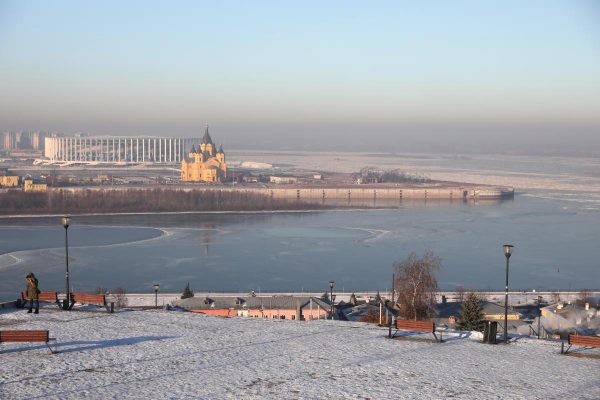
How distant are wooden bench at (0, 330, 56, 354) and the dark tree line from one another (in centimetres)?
1665

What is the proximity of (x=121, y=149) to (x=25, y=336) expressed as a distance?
44.0 m

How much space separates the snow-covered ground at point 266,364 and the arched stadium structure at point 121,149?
138 ft

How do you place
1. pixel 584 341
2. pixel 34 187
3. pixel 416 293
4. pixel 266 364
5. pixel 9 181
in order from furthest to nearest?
pixel 9 181, pixel 34 187, pixel 416 293, pixel 584 341, pixel 266 364

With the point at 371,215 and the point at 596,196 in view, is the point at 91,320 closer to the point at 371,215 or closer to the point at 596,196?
the point at 371,215

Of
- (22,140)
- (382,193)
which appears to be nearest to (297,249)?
(382,193)

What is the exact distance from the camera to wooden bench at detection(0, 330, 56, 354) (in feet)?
10.7

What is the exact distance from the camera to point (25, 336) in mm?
3270

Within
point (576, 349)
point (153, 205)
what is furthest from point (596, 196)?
point (576, 349)

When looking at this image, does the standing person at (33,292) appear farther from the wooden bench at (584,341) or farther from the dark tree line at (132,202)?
the dark tree line at (132,202)

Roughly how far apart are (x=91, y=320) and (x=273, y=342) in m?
0.88

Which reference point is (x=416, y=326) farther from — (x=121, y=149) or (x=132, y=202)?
(x=121, y=149)

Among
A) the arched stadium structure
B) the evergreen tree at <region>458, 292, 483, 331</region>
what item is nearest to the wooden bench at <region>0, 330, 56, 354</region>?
the evergreen tree at <region>458, 292, 483, 331</region>

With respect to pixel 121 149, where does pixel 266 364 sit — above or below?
below

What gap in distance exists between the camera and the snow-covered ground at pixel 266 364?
2811 mm
